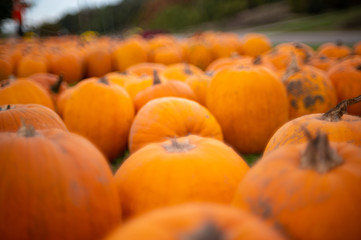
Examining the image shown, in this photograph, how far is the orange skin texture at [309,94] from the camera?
2879 mm

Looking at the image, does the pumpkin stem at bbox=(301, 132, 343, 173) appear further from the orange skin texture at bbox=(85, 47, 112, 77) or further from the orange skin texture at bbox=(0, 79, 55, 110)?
the orange skin texture at bbox=(85, 47, 112, 77)

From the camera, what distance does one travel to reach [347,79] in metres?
3.19

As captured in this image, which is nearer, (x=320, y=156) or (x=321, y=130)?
(x=320, y=156)

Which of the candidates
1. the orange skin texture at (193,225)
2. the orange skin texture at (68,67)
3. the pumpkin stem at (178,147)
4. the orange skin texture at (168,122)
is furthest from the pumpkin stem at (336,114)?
the orange skin texture at (68,67)

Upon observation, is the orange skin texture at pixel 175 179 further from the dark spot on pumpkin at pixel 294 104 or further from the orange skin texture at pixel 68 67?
the orange skin texture at pixel 68 67

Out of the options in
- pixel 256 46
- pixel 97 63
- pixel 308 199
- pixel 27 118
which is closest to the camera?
pixel 308 199

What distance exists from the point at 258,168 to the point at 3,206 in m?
0.84

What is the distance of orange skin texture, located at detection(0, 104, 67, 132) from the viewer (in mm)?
1474

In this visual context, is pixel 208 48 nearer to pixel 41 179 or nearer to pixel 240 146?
pixel 240 146

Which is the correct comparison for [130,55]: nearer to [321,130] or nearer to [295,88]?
[295,88]

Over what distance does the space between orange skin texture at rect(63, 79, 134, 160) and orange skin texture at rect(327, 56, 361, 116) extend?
232 centimetres

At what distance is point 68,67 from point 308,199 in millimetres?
6307

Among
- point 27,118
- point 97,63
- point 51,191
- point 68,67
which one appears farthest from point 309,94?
point 97,63

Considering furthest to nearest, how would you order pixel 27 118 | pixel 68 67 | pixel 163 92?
1. pixel 68 67
2. pixel 163 92
3. pixel 27 118
